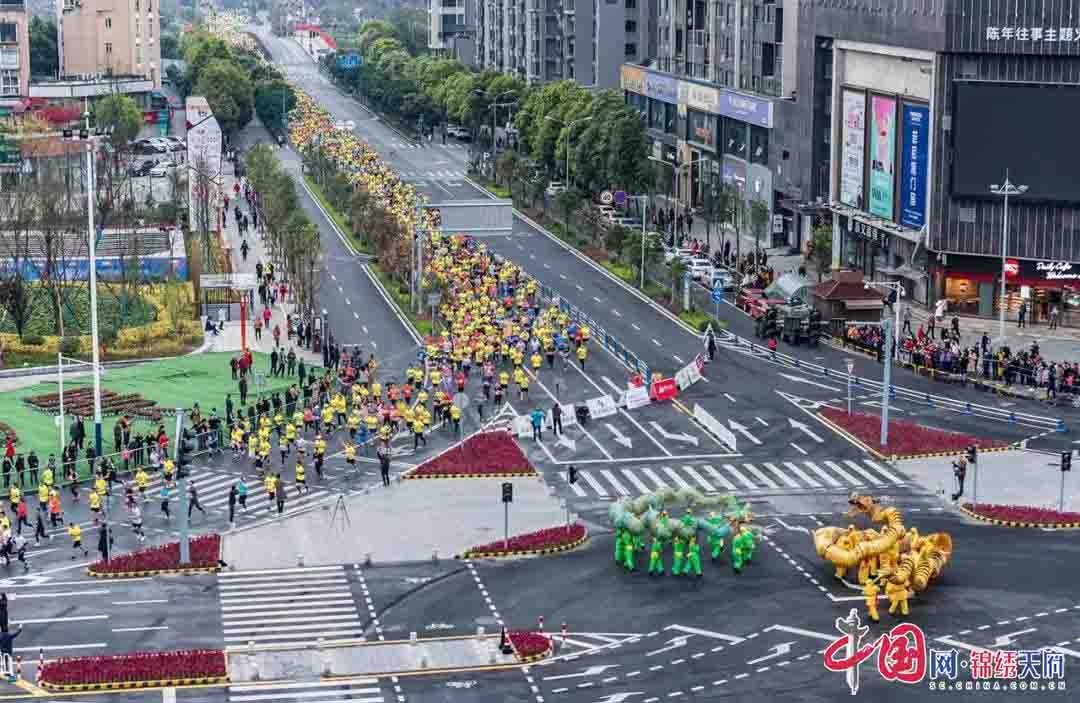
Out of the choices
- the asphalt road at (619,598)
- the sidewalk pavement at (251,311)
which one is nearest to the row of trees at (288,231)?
the sidewalk pavement at (251,311)

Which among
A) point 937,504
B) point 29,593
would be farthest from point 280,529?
point 937,504

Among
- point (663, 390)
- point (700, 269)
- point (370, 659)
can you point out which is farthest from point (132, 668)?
point (700, 269)

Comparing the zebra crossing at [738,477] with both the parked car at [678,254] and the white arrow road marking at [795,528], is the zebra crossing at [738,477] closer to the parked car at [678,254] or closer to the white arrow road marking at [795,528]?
the white arrow road marking at [795,528]

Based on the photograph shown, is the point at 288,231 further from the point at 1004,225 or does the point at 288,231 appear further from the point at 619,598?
the point at 619,598

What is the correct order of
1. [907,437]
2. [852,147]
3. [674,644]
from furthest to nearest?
[852,147] → [907,437] → [674,644]

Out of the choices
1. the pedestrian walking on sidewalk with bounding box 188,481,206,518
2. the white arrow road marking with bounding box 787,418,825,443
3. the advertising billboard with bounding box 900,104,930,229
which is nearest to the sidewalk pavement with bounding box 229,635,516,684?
the pedestrian walking on sidewalk with bounding box 188,481,206,518
